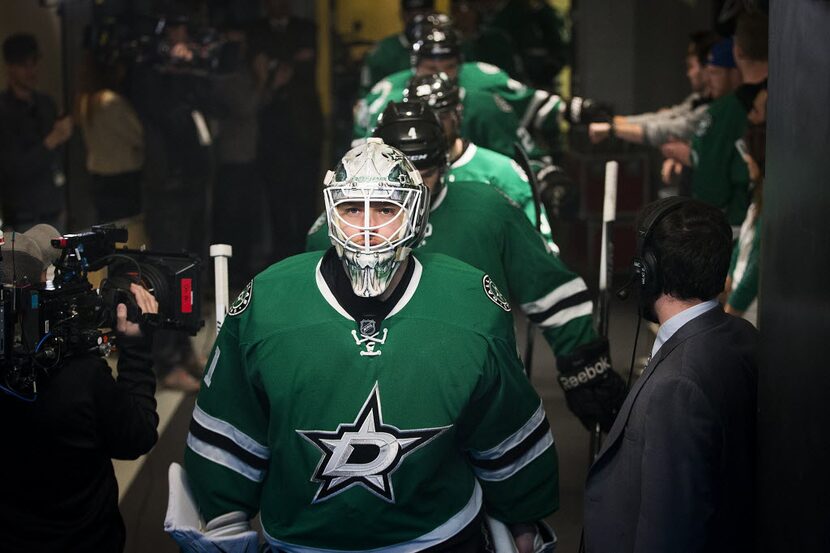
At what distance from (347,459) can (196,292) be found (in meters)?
0.90

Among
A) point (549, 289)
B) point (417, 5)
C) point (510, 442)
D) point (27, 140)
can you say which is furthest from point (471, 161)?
point (417, 5)

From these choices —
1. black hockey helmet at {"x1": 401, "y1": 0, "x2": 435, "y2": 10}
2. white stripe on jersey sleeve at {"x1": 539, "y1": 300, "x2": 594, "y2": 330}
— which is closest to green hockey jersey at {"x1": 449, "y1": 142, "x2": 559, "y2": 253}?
white stripe on jersey sleeve at {"x1": 539, "y1": 300, "x2": 594, "y2": 330}

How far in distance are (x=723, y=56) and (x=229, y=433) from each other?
14.0 ft

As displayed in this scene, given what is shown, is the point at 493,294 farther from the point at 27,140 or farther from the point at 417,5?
the point at 417,5

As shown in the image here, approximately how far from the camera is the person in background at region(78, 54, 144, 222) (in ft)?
21.6

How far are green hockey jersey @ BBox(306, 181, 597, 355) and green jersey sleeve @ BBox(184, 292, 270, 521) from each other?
1.01 metres

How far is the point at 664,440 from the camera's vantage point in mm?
2297

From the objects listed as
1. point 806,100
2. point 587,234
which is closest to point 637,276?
point 806,100

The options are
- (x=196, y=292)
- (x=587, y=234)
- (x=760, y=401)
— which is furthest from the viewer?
(x=587, y=234)

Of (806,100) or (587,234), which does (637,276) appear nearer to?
(806,100)

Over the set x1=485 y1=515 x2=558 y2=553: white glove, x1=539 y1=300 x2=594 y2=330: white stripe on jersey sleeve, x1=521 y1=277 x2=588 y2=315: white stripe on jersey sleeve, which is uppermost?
x1=521 y1=277 x2=588 y2=315: white stripe on jersey sleeve

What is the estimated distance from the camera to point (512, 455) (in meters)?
2.75

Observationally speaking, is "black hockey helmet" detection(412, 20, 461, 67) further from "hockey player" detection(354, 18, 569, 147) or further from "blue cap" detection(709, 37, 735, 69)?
"blue cap" detection(709, 37, 735, 69)

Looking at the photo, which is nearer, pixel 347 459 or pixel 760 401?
pixel 760 401
